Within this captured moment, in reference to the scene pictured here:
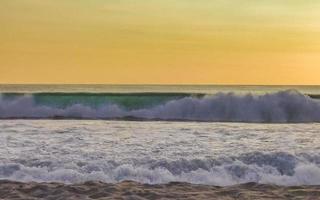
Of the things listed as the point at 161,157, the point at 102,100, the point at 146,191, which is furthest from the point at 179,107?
the point at 146,191

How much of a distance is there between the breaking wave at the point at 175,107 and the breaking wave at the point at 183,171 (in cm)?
1196

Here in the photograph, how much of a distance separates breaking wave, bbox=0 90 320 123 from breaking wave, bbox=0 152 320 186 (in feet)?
39.2

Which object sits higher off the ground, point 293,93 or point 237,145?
point 293,93

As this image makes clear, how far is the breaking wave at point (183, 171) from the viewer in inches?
300

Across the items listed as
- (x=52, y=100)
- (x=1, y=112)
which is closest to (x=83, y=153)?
(x=1, y=112)

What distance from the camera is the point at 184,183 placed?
7387 mm

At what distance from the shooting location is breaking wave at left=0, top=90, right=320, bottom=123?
69.6 ft

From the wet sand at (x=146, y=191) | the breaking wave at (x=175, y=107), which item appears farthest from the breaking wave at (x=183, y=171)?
the breaking wave at (x=175, y=107)

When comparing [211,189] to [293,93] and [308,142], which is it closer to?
[308,142]

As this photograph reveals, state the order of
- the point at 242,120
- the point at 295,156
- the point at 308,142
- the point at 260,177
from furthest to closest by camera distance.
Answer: the point at 242,120
the point at 308,142
the point at 295,156
the point at 260,177

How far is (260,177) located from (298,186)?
1.82 feet

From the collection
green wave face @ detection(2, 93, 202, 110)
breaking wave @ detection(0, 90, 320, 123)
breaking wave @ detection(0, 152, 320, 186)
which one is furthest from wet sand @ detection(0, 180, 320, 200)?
green wave face @ detection(2, 93, 202, 110)

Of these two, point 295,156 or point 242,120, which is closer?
point 295,156

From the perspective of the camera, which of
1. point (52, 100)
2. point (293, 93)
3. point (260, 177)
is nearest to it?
point (260, 177)
